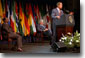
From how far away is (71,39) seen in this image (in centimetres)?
300

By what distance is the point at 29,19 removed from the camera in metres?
3.01

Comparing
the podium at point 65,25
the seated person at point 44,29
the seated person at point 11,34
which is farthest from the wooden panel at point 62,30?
the seated person at point 11,34

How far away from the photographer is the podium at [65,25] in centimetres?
300

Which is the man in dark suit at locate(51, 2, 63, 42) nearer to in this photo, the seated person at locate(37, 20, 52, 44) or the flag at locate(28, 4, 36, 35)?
the seated person at locate(37, 20, 52, 44)

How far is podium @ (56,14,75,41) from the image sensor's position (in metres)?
3.00

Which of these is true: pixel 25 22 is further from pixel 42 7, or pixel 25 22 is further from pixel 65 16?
pixel 65 16

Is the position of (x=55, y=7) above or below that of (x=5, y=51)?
above

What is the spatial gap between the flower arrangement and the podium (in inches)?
2.8

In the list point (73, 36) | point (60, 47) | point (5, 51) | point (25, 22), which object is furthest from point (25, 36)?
point (73, 36)

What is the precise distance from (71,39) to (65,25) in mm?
297

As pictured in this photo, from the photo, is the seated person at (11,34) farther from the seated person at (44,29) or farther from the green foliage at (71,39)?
the green foliage at (71,39)

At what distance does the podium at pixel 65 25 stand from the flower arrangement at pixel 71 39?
7cm

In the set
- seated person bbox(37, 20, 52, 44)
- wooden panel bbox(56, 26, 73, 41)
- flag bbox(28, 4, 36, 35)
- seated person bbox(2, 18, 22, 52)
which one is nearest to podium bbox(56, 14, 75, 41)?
wooden panel bbox(56, 26, 73, 41)

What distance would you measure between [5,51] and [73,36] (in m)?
1.35
